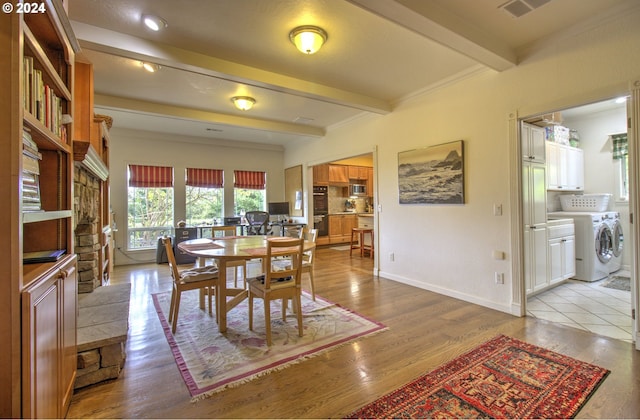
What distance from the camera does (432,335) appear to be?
8.28ft

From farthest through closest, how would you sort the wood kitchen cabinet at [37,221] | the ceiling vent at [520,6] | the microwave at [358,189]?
the microwave at [358,189]
the ceiling vent at [520,6]
the wood kitchen cabinet at [37,221]

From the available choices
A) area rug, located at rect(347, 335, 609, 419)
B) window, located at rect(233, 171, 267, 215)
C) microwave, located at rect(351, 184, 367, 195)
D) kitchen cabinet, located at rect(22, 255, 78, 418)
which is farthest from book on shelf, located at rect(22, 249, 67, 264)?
microwave, located at rect(351, 184, 367, 195)

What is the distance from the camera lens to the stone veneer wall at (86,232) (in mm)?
2633

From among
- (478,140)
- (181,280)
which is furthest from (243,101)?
(478,140)

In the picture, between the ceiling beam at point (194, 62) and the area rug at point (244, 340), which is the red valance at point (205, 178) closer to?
the area rug at point (244, 340)

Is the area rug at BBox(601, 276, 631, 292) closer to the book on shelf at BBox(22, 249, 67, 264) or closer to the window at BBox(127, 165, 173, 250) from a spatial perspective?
the book on shelf at BBox(22, 249, 67, 264)

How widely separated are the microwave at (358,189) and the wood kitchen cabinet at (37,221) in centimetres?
707

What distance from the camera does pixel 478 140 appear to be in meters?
3.26

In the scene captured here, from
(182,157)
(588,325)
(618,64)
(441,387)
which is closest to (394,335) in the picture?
(441,387)

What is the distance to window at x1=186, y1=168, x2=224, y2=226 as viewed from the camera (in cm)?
651

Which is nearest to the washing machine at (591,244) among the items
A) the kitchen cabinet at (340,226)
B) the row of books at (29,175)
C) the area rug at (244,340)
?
the area rug at (244,340)

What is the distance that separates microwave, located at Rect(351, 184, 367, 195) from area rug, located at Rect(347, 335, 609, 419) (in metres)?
6.41

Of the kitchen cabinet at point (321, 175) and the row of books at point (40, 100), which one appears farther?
the kitchen cabinet at point (321, 175)

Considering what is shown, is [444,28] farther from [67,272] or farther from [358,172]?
[358,172]
